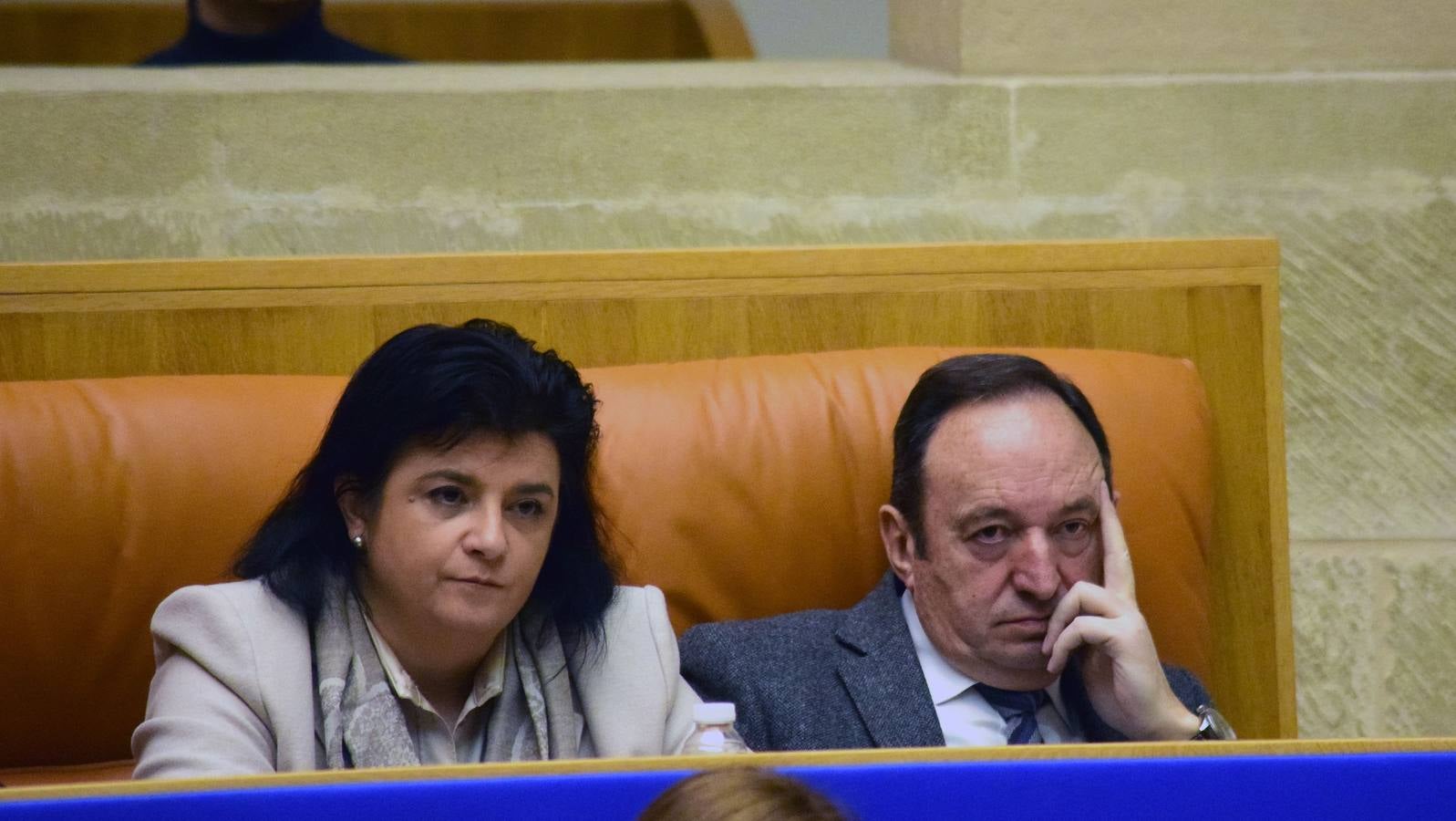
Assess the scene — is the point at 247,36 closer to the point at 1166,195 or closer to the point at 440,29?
the point at 1166,195

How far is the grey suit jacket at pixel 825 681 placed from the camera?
5.57 ft

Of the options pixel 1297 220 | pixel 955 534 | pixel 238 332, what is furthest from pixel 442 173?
pixel 1297 220

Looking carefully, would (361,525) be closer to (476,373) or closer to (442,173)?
(476,373)

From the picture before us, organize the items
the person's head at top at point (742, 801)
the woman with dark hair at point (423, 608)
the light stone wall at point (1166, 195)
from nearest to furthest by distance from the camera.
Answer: the person's head at top at point (742, 801) → the woman with dark hair at point (423, 608) → the light stone wall at point (1166, 195)

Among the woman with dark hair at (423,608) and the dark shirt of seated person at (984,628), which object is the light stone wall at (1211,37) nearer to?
the dark shirt of seated person at (984,628)

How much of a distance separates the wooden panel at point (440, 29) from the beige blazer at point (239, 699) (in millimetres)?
2599

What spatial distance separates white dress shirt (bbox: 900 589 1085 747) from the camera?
172 cm

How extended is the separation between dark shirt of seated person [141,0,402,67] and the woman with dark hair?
1.10 meters

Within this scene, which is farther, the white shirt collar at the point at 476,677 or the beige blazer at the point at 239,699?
the white shirt collar at the point at 476,677

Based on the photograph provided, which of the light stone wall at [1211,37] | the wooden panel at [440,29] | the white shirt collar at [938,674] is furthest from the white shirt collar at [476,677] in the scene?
the wooden panel at [440,29]

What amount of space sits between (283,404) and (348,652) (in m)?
0.38

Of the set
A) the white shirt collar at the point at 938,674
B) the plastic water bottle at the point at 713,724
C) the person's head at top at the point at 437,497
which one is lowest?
the white shirt collar at the point at 938,674

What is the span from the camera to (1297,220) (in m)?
2.41

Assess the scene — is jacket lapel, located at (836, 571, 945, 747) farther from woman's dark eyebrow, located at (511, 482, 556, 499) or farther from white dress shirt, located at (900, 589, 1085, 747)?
woman's dark eyebrow, located at (511, 482, 556, 499)
